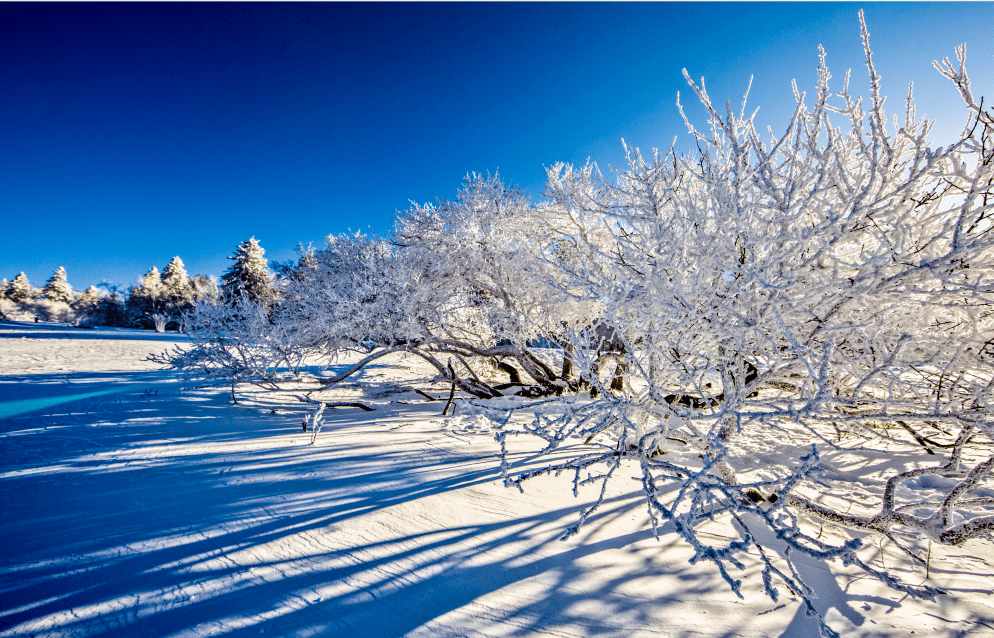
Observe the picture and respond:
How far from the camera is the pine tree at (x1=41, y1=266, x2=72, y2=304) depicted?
1581 inches

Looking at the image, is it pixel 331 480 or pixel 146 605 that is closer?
pixel 146 605

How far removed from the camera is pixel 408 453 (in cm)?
434

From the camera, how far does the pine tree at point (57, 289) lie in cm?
4016

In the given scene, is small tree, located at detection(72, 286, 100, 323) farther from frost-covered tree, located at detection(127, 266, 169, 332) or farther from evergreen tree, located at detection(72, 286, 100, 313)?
frost-covered tree, located at detection(127, 266, 169, 332)

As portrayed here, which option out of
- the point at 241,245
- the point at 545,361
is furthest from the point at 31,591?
the point at 241,245

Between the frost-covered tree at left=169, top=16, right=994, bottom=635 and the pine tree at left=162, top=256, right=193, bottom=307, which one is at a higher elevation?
the pine tree at left=162, top=256, right=193, bottom=307

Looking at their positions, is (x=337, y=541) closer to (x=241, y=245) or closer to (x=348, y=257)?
(x=348, y=257)

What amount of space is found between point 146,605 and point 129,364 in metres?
13.3

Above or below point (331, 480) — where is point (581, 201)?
above

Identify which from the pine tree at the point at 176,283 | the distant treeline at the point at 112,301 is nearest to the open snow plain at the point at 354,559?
the distant treeline at the point at 112,301

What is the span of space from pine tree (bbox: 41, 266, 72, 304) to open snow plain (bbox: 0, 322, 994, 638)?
5611 cm

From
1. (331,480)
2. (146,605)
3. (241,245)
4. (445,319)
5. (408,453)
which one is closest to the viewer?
(146,605)

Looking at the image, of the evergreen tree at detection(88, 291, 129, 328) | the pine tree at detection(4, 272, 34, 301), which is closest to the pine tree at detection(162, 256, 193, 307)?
the evergreen tree at detection(88, 291, 129, 328)

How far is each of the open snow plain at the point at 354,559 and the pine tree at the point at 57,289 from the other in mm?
56108
